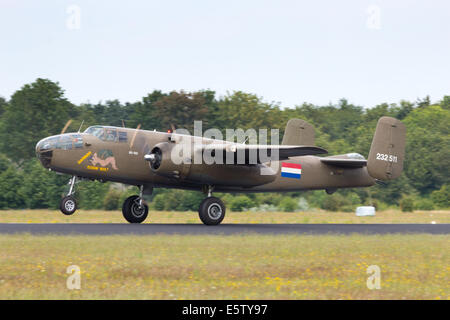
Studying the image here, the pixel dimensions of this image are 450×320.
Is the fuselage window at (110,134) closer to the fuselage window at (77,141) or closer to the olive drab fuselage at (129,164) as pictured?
the olive drab fuselage at (129,164)

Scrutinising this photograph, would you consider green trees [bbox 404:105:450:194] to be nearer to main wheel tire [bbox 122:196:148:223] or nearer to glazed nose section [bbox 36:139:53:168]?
main wheel tire [bbox 122:196:148:223]

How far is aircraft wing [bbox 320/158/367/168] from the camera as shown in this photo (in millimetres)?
28273

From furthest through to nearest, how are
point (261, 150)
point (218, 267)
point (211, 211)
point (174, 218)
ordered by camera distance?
point (174, 218) < point (211, 211) < point (261, 150) < point (218, 267)

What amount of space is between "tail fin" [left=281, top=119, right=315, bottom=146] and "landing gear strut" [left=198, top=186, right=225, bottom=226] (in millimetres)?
6082

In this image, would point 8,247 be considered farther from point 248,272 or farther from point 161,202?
point 161,202

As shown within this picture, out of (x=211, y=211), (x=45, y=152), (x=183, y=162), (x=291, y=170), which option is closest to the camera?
(x=45, y=152)

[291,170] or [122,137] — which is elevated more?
[122,137]

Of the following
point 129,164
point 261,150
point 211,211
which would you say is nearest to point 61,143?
point 129,164

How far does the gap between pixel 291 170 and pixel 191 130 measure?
122 feet

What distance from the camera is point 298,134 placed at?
29641 millimetres

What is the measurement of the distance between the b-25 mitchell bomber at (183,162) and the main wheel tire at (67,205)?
0.13 ft

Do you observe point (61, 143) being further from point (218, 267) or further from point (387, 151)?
point (387, 151)

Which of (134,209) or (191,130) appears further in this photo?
(191,130)

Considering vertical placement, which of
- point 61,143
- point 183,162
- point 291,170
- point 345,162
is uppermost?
point 61,143
